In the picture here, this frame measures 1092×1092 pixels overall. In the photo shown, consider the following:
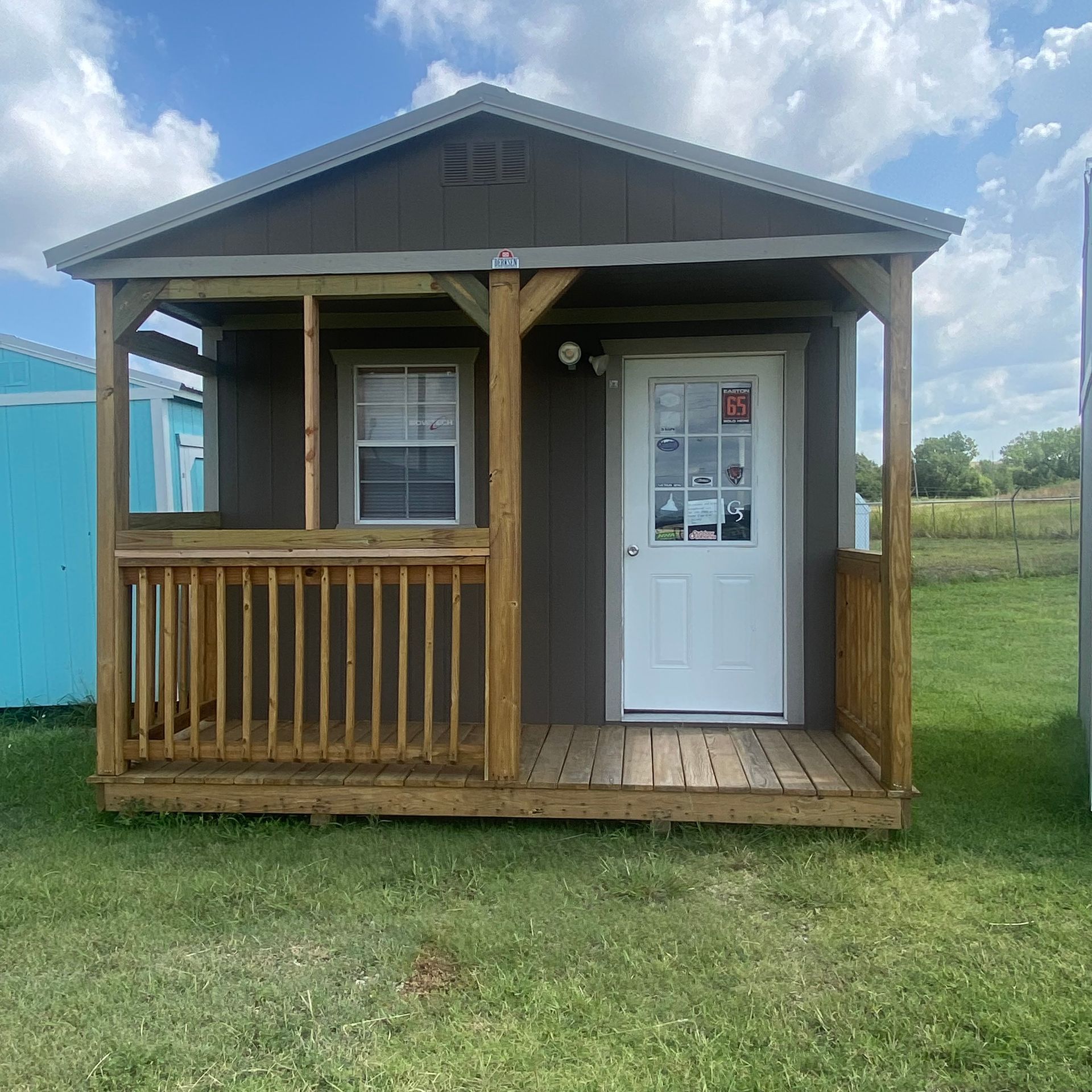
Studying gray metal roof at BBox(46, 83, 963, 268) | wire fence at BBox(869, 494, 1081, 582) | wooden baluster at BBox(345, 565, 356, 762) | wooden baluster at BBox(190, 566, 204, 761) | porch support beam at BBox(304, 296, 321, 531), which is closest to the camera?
gray metal roof at BBox(46, 83, 963, 268)

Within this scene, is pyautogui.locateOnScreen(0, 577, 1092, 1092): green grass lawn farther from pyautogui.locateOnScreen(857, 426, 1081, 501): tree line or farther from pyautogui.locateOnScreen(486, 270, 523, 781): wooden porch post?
pyautogui.locateOnScreen(857, 426, 1081, 501): tree line

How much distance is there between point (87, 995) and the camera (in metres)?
2.48

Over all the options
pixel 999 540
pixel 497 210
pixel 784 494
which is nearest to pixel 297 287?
pixel 497 210

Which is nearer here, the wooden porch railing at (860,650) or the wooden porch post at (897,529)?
the wooden porch post at (897,529)

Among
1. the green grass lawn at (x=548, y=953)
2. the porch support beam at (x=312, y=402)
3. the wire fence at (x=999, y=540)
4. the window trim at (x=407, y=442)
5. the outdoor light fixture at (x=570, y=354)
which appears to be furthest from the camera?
the wire fence at (x=999, y=540)

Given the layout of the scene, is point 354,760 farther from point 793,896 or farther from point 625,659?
point 793,896

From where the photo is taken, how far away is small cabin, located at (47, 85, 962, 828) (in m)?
3.63

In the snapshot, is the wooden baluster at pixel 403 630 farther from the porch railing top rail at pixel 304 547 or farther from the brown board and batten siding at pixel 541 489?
the brown board and batten siding at pixel 541 489

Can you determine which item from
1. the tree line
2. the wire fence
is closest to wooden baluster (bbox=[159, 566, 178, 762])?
the wire fence

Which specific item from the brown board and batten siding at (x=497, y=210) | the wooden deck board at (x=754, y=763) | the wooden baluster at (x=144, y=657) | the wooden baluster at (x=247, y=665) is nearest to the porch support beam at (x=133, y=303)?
the brown board and batten siding at (x=497, y=210)

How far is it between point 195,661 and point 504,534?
1581 mm

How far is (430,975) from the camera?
2.58 m

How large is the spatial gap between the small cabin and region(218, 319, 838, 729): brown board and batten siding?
2cm

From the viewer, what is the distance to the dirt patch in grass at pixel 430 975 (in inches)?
98.6
